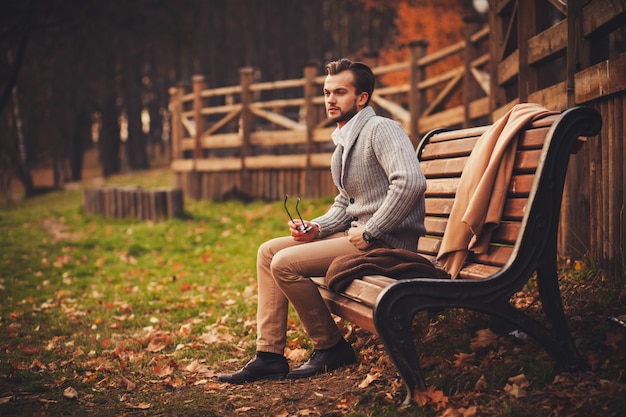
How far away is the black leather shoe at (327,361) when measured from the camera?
468cm

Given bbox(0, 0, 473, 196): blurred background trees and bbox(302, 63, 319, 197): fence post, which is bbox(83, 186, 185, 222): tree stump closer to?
bbox(302, 63, 319, 197): fence post

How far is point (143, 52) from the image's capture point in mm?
37375

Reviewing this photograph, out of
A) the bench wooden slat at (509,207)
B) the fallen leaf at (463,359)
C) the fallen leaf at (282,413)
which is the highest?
the bench wooden slat at (509,207)

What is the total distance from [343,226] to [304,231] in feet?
0.95

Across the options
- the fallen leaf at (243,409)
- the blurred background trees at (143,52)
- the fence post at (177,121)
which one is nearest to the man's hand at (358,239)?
the fallen leaf at (243,409)

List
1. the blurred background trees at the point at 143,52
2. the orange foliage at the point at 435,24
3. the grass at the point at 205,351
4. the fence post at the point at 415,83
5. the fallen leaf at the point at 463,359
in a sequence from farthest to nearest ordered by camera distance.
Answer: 1. the blurred background trees at the point at 143,52
2. the orange foliage at the point at 435,24
3. the fence post at the point at 415,83
4. the fallen leaf at the point at 463,359
5. the grass at the point at 205,351

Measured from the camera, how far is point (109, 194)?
15750mm

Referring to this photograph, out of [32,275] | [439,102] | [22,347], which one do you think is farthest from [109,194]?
[22,347]

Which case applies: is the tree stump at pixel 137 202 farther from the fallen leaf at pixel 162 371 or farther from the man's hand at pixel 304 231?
the man's hand at pixel 304 231

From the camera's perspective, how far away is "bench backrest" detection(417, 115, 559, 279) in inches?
156

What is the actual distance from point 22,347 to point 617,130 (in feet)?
15.4

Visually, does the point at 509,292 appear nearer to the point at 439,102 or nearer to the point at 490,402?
the point at 490,402

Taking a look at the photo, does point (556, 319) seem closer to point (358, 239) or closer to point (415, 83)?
point (358, 239)

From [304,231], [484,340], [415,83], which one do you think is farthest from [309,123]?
[484,340]
